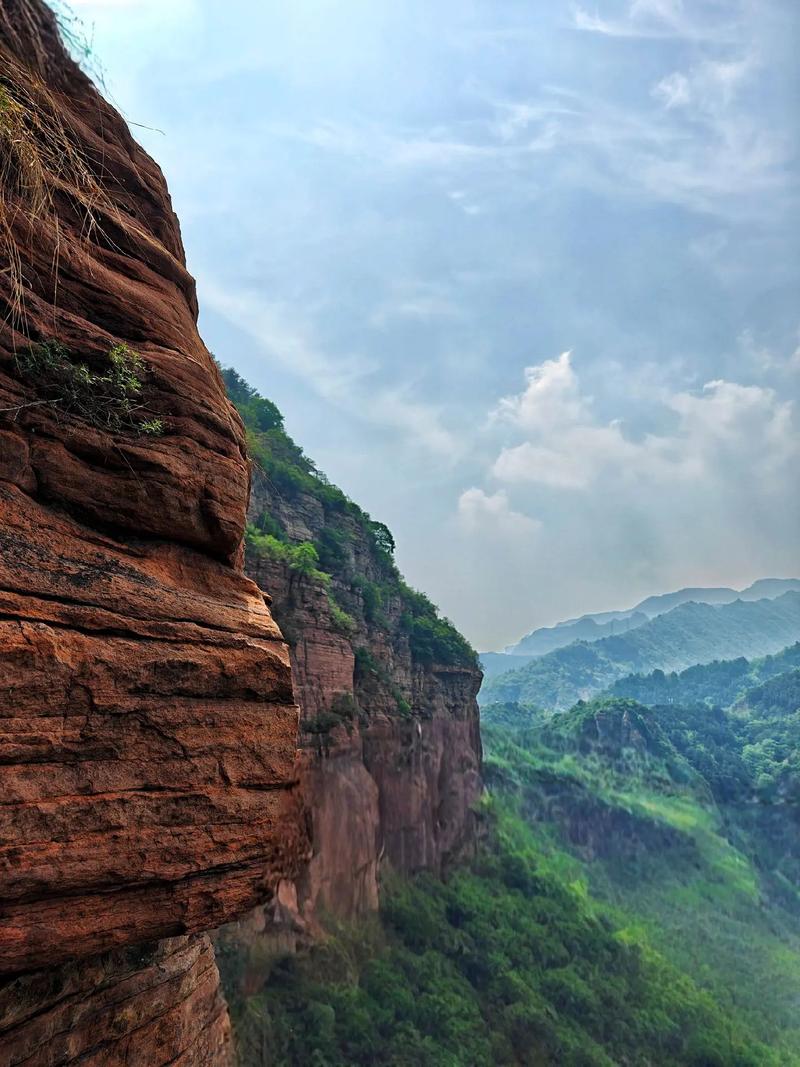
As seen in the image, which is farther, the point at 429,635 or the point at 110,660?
the point at 429,635

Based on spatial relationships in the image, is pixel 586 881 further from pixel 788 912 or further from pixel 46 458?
pixel 46 458

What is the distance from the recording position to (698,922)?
54.6m

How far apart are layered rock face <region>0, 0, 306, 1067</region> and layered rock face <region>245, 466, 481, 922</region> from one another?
506 inches

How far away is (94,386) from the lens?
486 centimetres

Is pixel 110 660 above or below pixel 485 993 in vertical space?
above

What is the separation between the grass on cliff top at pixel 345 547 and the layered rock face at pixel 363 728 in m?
0.21

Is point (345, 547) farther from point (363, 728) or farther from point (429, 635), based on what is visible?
point (363, 728)

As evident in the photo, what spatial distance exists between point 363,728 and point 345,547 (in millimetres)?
11896

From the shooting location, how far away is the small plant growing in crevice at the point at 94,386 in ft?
15.0

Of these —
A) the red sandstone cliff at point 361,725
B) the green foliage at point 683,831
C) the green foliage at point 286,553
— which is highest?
the green foliage at point 286,553

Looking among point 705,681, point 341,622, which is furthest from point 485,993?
point 705,681

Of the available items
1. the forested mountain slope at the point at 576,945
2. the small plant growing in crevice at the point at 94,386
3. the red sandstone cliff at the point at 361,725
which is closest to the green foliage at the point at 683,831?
the forested mountain slope at the point at 576,945

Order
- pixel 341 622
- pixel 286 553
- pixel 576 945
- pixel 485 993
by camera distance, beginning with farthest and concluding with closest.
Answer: pixel 576 945 < pixel 485 993 < pixel 341 622 < pixel 286 553

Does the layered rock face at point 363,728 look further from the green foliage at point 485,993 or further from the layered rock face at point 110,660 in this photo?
the layered rock face at point 110,660
